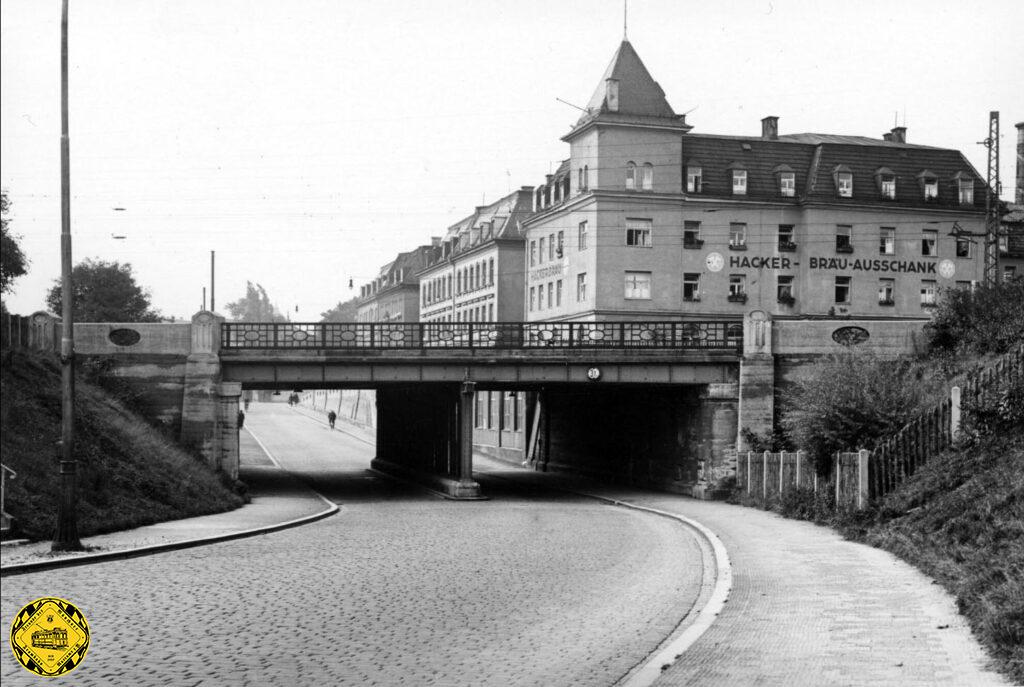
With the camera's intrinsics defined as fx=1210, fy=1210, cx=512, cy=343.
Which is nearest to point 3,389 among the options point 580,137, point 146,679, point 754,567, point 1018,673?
point 754,567

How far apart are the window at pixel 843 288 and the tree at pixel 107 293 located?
38.5m

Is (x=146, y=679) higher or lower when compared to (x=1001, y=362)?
lower

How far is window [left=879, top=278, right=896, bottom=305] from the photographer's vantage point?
219 ft

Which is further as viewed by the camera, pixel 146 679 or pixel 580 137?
pixel 580 137

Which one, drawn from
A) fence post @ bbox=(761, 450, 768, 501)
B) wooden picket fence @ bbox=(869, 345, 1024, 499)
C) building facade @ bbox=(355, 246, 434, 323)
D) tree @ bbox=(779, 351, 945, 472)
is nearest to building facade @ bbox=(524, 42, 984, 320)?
fence post @ bbox=(761, 450, 768, 501)

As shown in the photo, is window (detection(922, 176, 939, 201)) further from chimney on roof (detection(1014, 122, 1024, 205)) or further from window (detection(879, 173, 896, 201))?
chimney on roof (detection(1014, 122, 1024, 205))

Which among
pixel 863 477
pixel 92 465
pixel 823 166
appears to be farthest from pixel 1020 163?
pixel 92 465

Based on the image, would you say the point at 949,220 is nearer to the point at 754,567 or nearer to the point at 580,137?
the point at 580,137

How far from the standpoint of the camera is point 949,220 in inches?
2685

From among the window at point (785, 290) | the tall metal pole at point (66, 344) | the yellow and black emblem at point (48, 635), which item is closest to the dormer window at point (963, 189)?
the window at point (785, 290)

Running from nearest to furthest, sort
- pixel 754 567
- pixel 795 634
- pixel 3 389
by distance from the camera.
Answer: pixel 795 634 < pixel 754 567 < pixel 3 389

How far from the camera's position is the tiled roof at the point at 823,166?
6550cm

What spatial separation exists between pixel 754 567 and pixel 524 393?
4873 cm

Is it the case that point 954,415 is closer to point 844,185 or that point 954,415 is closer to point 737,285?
point 737,285
